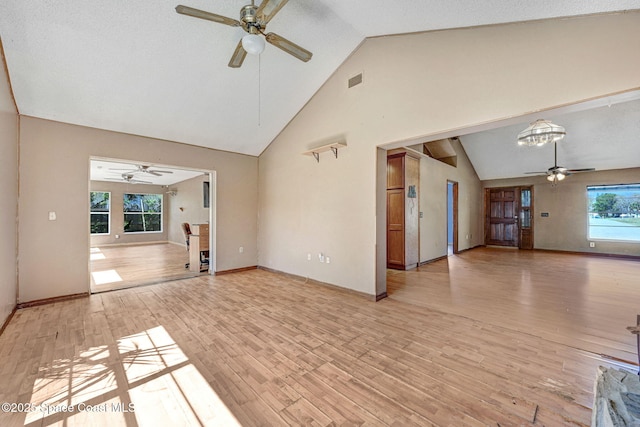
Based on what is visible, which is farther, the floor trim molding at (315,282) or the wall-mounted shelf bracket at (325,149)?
the wall-mounted shelf bracket at (325,149)

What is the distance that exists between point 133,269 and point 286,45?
5869 mm

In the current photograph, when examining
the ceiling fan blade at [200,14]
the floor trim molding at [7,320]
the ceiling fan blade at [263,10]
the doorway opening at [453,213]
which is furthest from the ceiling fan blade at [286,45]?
the doorway opening at [453,213]

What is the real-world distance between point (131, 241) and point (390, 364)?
468 inches

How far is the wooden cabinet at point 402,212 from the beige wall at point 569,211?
567 cm

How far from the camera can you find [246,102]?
170 inches

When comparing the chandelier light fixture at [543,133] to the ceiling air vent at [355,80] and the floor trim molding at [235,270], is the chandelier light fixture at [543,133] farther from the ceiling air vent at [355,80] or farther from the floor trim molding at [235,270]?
the floor trim molding at [235,270]

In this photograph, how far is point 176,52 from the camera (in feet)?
10.5

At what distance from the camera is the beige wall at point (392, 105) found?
2.15 meters

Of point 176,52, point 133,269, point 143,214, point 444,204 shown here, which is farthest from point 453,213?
point 143,214

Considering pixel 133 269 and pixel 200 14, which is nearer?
pixel 200 14

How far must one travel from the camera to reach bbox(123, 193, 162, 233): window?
34.4 feet

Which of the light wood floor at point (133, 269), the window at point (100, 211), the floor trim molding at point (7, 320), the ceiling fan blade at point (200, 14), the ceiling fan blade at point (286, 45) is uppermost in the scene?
the ceiling fan blade at point (286, 45)

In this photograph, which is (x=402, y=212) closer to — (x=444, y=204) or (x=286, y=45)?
(x=444, y=204)

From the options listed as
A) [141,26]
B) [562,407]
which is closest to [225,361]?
[562,407]
